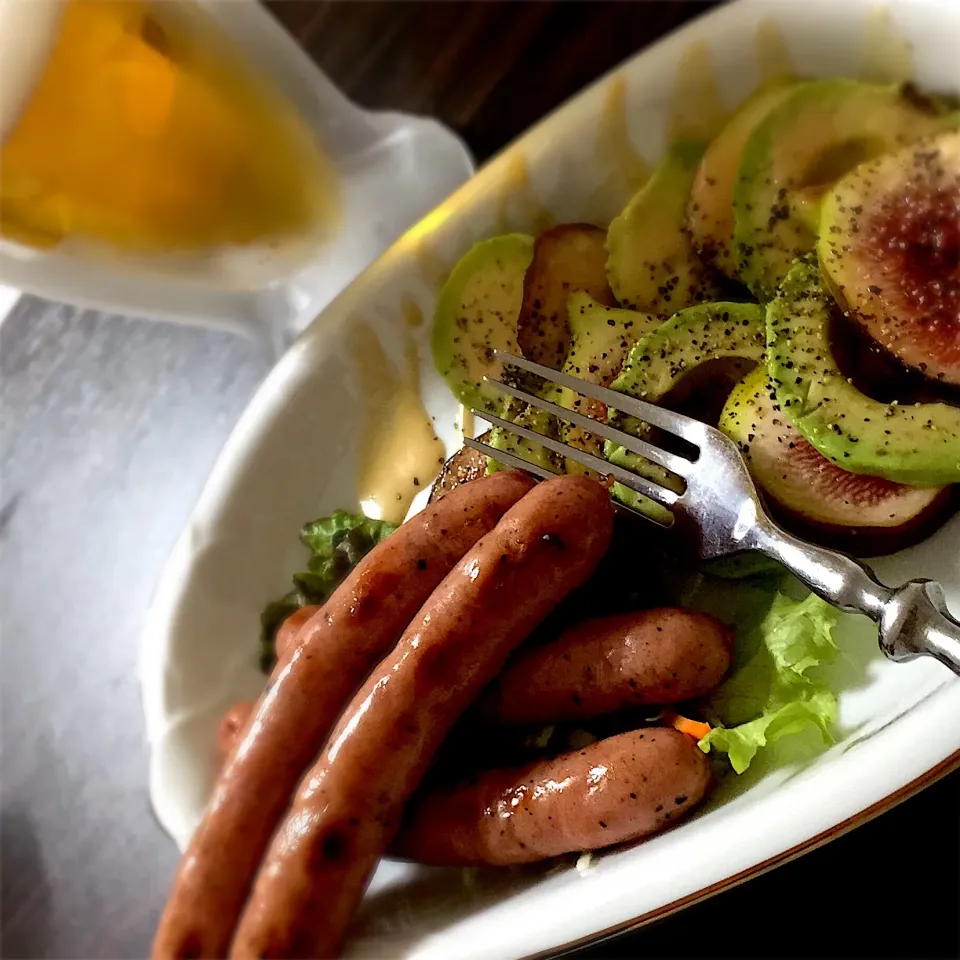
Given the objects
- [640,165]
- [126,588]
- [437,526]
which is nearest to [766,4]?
[640,165]

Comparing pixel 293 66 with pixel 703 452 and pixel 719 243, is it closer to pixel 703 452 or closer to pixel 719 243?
pixel 719 243

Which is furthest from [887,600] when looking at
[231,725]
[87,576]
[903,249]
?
[87,576]

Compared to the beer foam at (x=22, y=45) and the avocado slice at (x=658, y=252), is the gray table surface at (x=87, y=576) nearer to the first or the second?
the beer foam at (x=22, y=45)

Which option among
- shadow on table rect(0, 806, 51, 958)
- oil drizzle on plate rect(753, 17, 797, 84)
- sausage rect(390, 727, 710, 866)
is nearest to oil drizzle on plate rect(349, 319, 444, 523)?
sausage rect(390, 727, 710, 866)

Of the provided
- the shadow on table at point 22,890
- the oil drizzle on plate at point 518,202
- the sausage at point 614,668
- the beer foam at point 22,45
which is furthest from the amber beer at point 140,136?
the shadow on table at point 22,890

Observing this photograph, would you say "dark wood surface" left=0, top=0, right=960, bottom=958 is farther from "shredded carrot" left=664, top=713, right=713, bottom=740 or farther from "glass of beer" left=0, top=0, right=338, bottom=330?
"shredded carrot" left=664, top=713, right=713, bottom=740

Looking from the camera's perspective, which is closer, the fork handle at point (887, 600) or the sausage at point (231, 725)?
the fork handle at point (887, 600)
